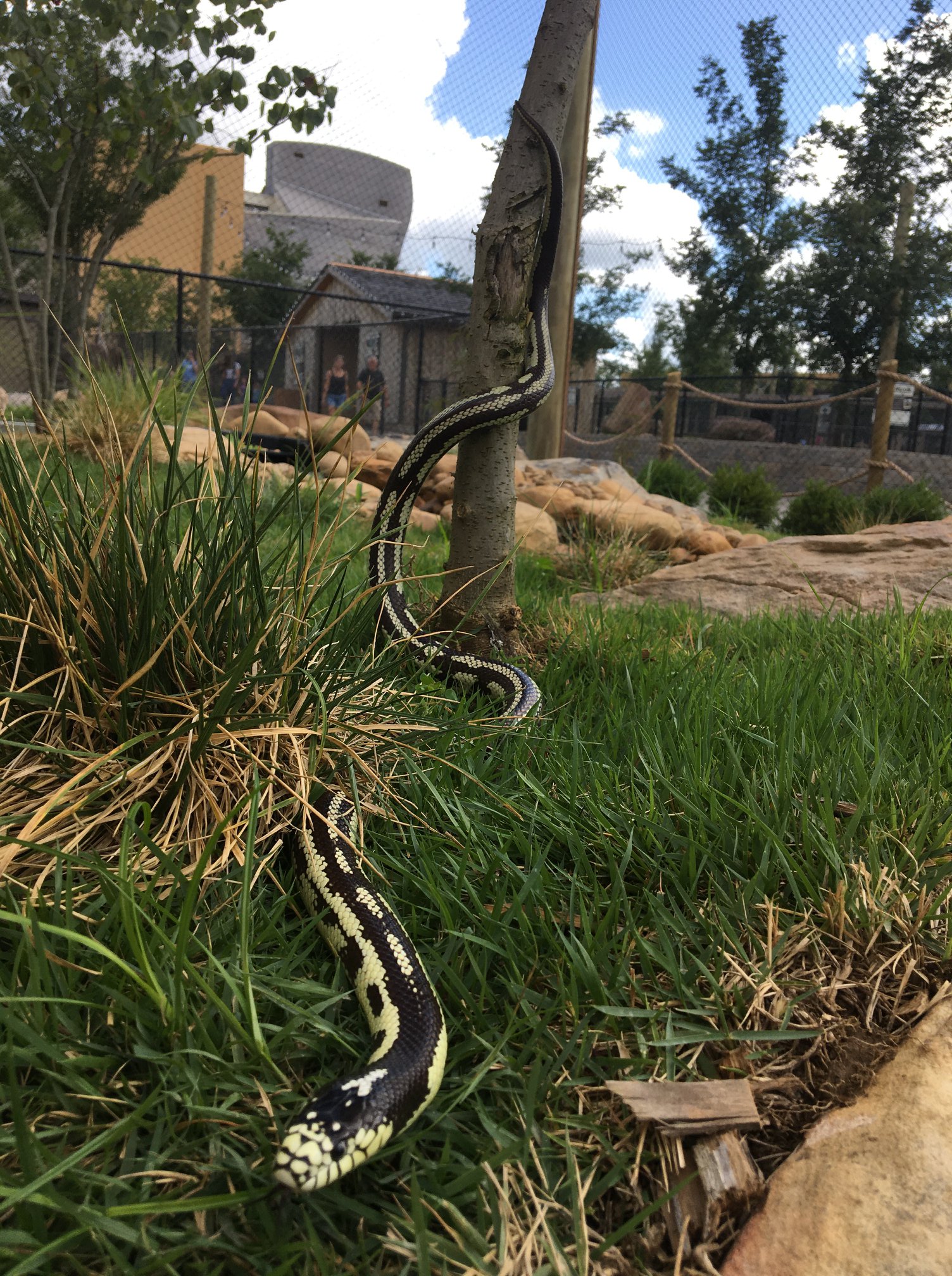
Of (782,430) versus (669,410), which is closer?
(669,410)

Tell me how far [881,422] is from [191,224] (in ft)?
89.3

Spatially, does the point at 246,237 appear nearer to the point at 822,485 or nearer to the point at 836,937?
the point at 822,485

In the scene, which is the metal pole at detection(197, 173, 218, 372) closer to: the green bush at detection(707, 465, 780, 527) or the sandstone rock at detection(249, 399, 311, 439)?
the sandstone rock at detection(249, 399, 311, 439)

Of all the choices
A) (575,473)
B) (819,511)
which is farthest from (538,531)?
(819,511)

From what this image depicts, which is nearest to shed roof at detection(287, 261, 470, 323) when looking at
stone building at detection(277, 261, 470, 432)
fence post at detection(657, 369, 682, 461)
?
stone building at detection(277, 261, 470, 432)

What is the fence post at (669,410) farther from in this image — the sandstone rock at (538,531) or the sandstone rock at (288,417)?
the sandstone rock at (538,531)

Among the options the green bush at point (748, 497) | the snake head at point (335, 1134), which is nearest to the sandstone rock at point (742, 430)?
the green bush at point (748, 497)

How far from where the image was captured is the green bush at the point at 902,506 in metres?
8.98

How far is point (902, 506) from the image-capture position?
9039mm

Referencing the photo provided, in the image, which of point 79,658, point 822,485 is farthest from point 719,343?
point 79,658

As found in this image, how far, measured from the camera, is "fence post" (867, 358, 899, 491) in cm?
1025

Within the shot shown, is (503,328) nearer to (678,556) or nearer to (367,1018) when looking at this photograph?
(367,1018)

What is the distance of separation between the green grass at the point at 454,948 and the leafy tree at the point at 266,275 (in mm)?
33452

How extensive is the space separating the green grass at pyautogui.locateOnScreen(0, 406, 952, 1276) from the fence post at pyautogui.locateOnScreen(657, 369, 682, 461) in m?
10.2
